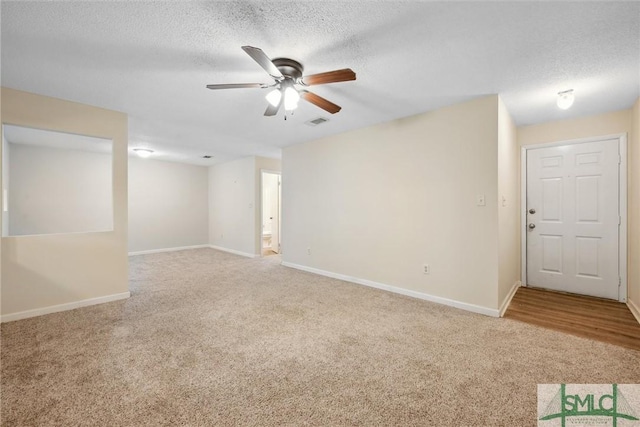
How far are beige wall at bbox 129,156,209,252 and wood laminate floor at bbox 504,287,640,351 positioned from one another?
7443 mm

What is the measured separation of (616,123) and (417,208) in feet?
8.72

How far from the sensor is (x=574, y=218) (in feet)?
12.1

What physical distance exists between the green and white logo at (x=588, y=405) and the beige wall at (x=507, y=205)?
123cm

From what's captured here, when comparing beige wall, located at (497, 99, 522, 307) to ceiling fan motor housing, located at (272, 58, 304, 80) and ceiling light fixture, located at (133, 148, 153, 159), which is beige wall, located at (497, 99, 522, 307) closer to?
ceiling fan motor housing, located at (272, 58, 304, 80)

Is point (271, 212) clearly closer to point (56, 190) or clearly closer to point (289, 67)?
point (56, 190)

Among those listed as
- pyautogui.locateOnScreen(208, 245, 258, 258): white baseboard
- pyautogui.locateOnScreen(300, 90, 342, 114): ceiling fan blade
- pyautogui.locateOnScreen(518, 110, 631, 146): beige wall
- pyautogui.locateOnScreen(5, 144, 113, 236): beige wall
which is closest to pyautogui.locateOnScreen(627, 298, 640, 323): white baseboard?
pyautogui.locateOnScreen(518, 110, 631, 146): beige wall

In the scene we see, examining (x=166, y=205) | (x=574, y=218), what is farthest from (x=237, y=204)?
(x=574, y=218)

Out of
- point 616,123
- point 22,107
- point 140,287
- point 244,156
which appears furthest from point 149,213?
point 616,123

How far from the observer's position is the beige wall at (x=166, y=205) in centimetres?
666

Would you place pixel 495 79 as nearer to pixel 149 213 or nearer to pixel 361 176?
pixel 361 176

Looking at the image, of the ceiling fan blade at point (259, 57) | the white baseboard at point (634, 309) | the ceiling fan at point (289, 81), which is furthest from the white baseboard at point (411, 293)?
the ceiling fan blade at point (259, 57)

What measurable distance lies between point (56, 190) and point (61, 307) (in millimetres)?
3505

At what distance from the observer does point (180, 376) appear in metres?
1.87

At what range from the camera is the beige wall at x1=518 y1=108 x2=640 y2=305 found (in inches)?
121
